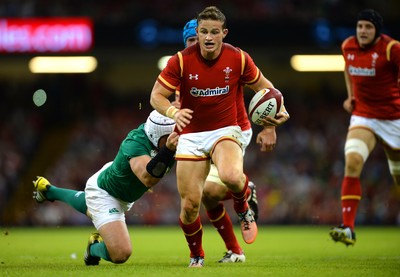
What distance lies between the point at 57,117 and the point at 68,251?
12.4m

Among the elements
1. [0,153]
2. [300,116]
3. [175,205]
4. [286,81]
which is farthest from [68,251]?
[286,81]

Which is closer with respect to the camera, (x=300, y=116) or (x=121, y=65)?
(x=300, y=116)

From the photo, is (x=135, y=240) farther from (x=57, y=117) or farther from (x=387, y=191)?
(x=57, y=117)

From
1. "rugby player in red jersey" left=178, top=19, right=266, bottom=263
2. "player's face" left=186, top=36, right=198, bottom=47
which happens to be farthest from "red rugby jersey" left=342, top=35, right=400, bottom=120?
"player's face" left=186, top=36, right=198, bottom=47

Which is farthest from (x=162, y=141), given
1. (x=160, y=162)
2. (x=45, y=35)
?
(x=45, y=35)

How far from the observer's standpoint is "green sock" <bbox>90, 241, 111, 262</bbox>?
26.8 ft

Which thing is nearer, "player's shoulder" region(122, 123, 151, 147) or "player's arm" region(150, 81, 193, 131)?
"player's arm" region(150, 81, 193, 131)

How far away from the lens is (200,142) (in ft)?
25.4

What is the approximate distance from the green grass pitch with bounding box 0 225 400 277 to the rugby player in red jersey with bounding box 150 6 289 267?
1.90ft

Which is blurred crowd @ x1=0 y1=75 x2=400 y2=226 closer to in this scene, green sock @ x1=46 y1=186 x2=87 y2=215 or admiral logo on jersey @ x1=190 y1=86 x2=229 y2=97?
green sock @ x1=46 y1=186 x2=87 y2=215

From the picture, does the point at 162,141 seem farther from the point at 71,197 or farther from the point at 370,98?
the point at 370,98

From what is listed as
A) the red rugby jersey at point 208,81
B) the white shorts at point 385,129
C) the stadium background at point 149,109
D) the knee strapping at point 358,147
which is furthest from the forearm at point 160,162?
the stadium background at point 149,109

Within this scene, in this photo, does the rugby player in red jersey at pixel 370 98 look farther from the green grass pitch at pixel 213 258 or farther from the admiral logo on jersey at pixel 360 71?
the green grass pitch at pixel 213 258

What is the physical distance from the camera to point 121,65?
24.3 metres
